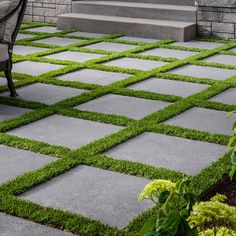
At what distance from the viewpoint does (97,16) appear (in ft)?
26.0

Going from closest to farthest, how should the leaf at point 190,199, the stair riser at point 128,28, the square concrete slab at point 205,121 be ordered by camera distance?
the leaf at point 190,199 < the square concrete slab at point 205,121 < the stair riser at point 128,28

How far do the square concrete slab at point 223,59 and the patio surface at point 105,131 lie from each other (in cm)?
1

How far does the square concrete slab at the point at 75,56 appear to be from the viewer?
6.10m

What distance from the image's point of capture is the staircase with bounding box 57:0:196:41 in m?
7.22

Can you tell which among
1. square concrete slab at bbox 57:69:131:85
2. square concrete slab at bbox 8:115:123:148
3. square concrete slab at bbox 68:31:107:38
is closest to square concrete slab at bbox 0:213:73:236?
square concrete slab at bbox 8:115:123:148

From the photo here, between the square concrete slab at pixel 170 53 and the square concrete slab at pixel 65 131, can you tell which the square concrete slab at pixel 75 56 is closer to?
the square concrete slab at pixel 170 53

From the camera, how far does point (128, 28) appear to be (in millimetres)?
7445

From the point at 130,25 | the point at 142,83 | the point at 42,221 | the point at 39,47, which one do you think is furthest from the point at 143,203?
the point at 130,25

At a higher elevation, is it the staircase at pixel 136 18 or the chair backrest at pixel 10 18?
the chair backrest at pixel 10 18

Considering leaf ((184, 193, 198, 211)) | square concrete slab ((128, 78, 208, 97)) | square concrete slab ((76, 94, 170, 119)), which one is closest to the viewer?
leaf ((184, 193, 198, 211))

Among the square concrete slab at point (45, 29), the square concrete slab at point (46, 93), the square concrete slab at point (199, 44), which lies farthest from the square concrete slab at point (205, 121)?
the square concrete slab at point (45, 29)

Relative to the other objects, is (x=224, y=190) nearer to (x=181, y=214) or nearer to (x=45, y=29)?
(x=181, y=214)

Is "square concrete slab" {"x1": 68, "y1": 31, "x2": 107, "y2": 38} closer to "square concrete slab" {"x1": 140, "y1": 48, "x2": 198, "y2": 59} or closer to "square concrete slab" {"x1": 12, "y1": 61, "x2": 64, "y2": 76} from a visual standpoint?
"square concrete slab" {"x1": 140, "y1": 48, "x2": 198, "y2": 59}

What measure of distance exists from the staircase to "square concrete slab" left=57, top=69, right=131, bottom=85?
1.87 meters
